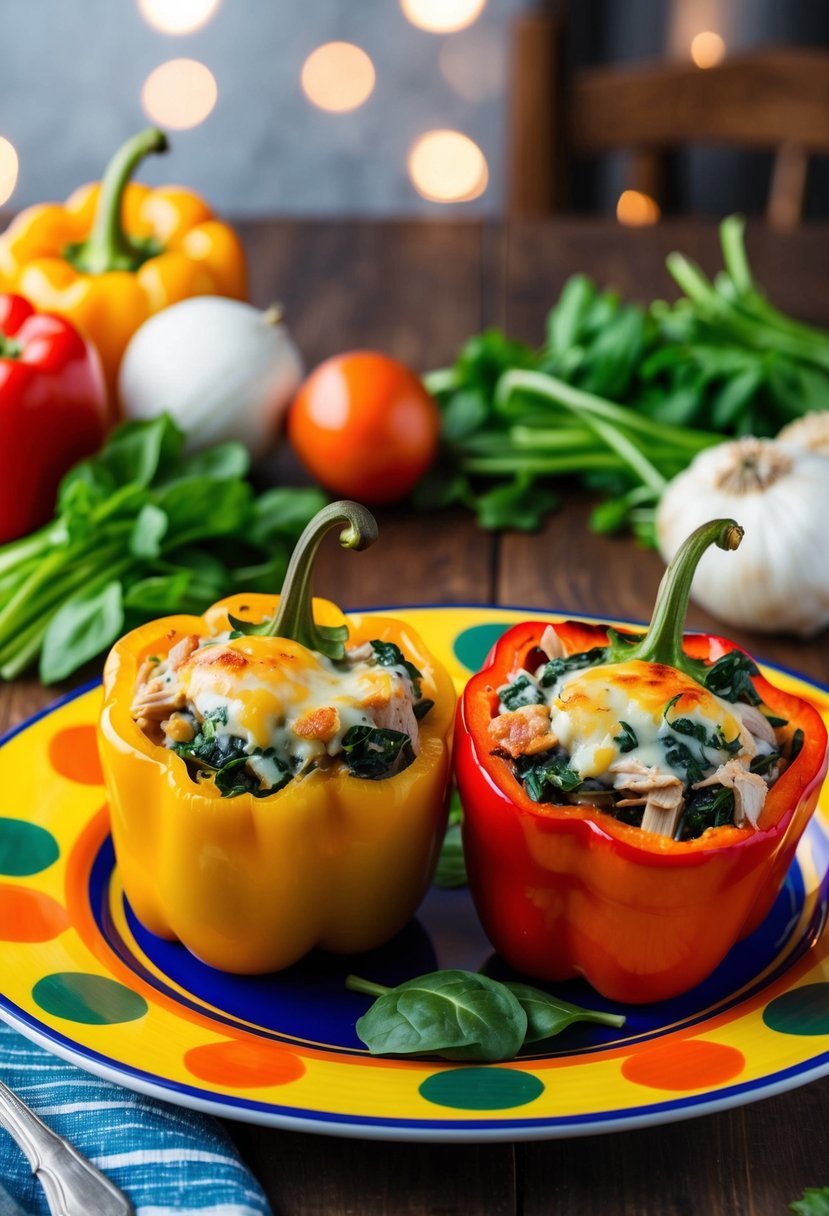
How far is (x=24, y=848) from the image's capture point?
1.42 meters

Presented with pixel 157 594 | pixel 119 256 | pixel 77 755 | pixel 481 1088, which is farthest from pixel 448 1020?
pixel 119 256

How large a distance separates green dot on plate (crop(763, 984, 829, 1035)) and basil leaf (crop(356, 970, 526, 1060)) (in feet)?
0.67

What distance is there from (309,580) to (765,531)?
0.82 m

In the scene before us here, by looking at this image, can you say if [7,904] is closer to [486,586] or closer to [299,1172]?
[299,1172]

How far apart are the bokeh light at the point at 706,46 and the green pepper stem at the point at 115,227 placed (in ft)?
9.12

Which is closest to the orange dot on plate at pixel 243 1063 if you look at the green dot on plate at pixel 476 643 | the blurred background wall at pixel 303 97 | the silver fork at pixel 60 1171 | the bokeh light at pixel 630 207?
the silver fork at pixel 60 1171

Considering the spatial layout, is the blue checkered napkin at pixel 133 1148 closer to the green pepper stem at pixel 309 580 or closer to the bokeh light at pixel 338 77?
the green pepper stem at pixel 309 580

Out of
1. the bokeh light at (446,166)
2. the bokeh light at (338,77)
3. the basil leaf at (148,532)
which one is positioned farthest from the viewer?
the bokeh light at (446,166)

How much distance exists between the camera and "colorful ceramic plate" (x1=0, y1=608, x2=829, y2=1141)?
1069mm

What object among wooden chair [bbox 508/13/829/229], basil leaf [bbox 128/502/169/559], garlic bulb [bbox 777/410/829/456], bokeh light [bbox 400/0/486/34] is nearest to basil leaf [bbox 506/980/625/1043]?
basil leaf [bbox 128/502/169/559]

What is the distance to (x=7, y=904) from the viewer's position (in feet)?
4.36

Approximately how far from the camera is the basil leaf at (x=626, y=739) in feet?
4.05

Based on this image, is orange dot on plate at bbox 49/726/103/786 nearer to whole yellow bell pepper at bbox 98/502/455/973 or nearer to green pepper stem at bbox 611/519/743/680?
whole yellow bell pepper at bbox 98/502/455/973

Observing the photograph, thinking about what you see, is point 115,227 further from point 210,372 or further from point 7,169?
point 7,169
